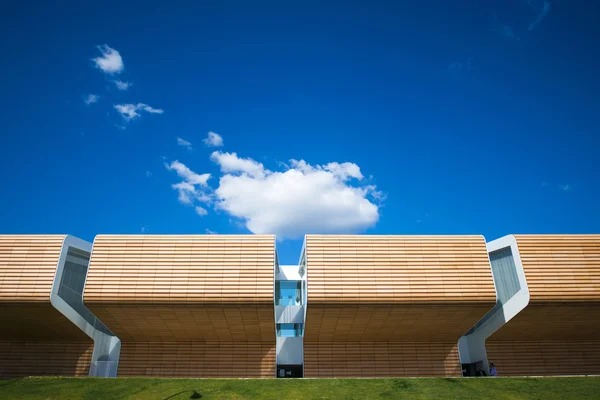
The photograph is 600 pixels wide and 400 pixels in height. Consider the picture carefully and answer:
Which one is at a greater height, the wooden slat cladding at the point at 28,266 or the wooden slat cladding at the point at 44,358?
the wooden slat cladding at the point at 28,266

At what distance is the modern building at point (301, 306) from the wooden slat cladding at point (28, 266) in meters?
0.07

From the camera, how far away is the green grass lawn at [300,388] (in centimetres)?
2025

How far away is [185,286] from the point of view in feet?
86.8

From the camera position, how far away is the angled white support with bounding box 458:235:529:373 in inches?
1061

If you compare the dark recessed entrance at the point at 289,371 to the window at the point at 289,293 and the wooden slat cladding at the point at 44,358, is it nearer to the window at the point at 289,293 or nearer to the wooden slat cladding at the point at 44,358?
the window at the point at 289,293

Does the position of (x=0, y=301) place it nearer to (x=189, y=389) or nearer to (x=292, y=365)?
(x=189, y=389)

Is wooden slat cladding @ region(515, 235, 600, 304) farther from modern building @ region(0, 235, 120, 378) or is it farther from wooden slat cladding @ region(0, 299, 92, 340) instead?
wooden slat cladding @ region(0, 299, 92, 340)

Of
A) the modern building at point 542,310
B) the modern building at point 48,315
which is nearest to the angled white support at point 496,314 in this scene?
the modern building at point 542,310

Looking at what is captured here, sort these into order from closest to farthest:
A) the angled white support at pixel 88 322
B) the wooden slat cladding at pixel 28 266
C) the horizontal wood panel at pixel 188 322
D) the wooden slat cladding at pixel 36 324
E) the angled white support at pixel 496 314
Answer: the wooden slat cladding at pixel 28 266
the wooden slat cladding at pixel 36 324
the horizontal wood panel at pixel 188 322
the angled white support at pixel 496 314
the angled white support at pixel 88 322

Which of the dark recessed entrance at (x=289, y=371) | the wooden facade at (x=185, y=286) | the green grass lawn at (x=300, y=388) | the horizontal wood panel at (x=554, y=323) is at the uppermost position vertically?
the wooden facade at (x=185, y=286)

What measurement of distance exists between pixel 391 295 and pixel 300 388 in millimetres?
8288

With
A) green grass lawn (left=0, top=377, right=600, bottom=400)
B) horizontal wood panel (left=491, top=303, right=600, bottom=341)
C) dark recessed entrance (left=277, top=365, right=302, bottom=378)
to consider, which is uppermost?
horizontal wood panel (left=491, top=303, right=600, bottom=341)

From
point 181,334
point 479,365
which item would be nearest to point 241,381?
point 181,334

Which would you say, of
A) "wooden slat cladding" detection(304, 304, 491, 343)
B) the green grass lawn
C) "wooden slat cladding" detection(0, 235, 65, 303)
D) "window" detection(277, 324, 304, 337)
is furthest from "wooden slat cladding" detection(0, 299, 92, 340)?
"wooden slat cladding" detection(304, 304, 491, 343)
